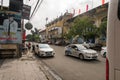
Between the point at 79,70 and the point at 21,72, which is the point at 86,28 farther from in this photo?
the point at 21,72

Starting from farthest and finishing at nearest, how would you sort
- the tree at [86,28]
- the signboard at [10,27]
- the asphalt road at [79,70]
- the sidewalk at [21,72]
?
the tree at [86,28], the signboard at [10,27], the asphalt road at [79,70], the sidewalk at [21,72]

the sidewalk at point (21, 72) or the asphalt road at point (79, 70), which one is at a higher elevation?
the sidewalk at point (21, 72)

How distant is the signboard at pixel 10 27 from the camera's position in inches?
601

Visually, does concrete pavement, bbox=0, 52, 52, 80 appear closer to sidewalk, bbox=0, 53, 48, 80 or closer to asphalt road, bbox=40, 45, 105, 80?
sidewalk, bbox=0, 53, 48, 80

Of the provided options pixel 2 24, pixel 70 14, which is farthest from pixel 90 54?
pixel 70 14

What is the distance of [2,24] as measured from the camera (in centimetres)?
1524

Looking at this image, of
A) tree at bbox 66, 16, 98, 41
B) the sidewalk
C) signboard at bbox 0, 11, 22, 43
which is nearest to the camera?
the sidewalk

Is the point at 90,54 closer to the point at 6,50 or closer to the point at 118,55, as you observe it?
the point at 6,50

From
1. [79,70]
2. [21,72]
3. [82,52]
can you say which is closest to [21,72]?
[21,72]

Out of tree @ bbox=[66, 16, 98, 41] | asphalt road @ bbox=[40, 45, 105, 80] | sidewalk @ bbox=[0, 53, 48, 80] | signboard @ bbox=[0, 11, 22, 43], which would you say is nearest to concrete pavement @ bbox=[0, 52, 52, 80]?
sidewalk @ bbox=[0, 53, 48, 80]

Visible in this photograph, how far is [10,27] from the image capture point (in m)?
15.6

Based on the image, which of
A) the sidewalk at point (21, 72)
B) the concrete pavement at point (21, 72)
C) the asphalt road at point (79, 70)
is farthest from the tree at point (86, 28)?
the sidewalk at point (21, 72)

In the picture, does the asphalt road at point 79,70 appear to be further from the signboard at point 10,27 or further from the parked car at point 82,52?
the signboard at point 10,27

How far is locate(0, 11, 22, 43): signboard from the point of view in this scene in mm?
15266
